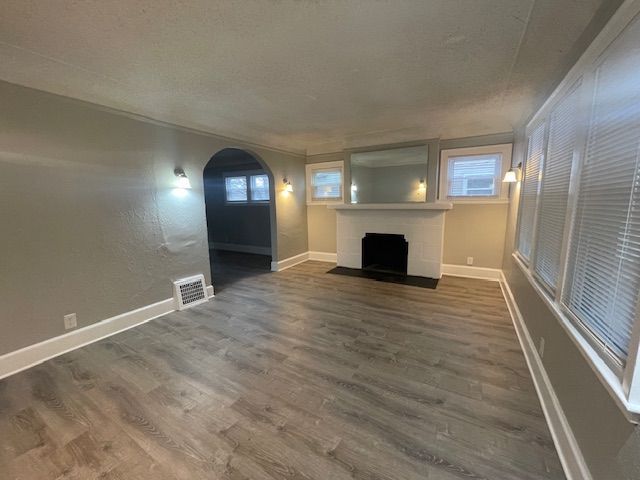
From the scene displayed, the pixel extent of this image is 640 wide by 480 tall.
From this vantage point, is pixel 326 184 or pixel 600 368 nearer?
pixel 600 368

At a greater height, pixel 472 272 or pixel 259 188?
pixel 259 188

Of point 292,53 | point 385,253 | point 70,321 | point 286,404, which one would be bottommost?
point 286,404

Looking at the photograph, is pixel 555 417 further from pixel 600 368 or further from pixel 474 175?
pixel 474 175

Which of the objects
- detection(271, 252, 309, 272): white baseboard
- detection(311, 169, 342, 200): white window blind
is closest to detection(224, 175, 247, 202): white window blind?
detection(311, 169, 342, 200): white window blind

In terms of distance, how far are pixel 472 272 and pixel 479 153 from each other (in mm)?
1900

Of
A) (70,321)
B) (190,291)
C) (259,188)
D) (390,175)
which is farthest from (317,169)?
(70,321)

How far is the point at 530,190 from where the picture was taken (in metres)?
2.90

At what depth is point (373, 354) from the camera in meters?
2.39

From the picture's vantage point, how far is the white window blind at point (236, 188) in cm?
686

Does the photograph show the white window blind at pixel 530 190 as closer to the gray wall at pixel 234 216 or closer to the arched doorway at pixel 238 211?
the arched doorway at pixel 238 211

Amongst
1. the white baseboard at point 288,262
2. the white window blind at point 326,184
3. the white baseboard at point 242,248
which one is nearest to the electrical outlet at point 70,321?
the white baseboard at point 288,262

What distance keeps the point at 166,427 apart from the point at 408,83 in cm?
314

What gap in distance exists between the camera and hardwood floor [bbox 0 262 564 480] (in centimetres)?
141

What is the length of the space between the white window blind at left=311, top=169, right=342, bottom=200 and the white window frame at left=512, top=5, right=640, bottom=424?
349 cm
